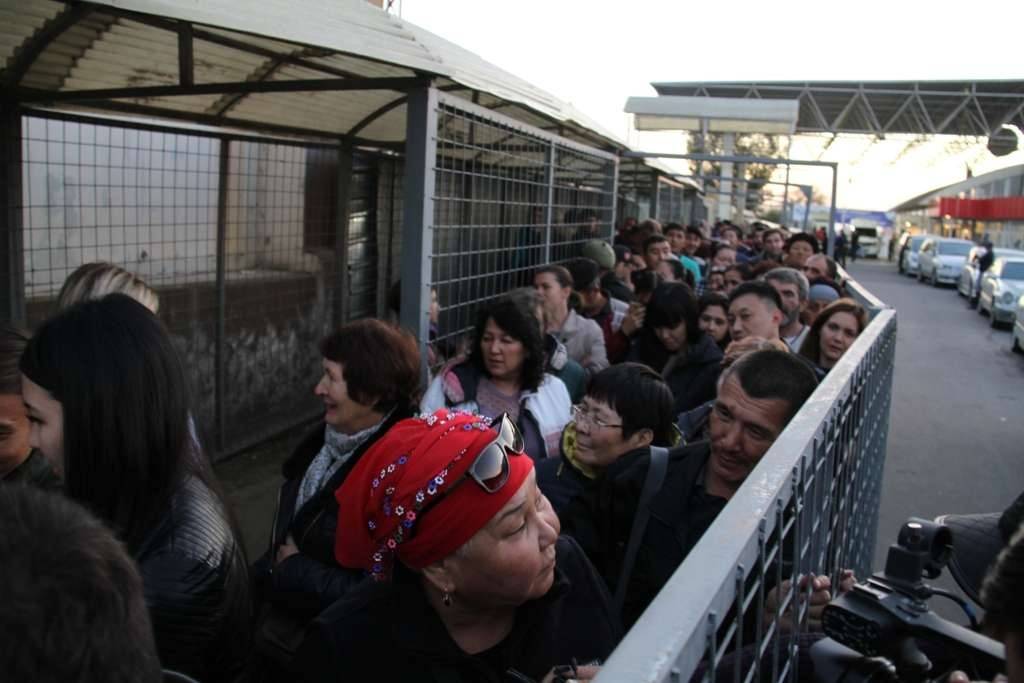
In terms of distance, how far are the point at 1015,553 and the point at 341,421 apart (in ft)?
7.74

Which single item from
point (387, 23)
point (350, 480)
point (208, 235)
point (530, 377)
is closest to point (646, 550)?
point (350, 480)

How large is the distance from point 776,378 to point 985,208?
5253cm

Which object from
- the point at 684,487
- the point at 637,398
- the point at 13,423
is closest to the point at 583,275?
the point at 637,398

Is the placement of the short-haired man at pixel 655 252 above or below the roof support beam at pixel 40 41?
below

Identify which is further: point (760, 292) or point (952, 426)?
point (952, 426)

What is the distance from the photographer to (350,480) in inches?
76.7

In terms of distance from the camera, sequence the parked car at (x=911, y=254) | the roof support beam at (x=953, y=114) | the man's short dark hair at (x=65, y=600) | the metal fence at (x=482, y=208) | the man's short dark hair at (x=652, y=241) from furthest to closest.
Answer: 1. the roof support beam at (x=953, y=114)
2. the parked car at (x=911, y=254)
3. the man's short dark hair at (x=652, y=241)
4. the metal fence at (x=482, y=208)
5. the man's short dark hair at (x=65, y=600)

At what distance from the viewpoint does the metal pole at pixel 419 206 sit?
3898mm

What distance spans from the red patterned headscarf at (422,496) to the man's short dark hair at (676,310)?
3396mm

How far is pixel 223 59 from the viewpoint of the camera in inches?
184

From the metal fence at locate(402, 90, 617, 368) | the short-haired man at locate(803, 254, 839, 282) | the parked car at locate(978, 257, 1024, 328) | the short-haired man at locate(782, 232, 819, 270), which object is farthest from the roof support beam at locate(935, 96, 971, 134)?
the metal fence at locate(402, 90, 617, 368)

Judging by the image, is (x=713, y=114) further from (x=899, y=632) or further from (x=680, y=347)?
(x=899, y=632)

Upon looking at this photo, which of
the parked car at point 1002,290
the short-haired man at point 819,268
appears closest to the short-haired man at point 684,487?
the short-haired man at point 819,268

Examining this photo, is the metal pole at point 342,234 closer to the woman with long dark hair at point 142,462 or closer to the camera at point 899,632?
the woman with long dark hair at point 142,462
